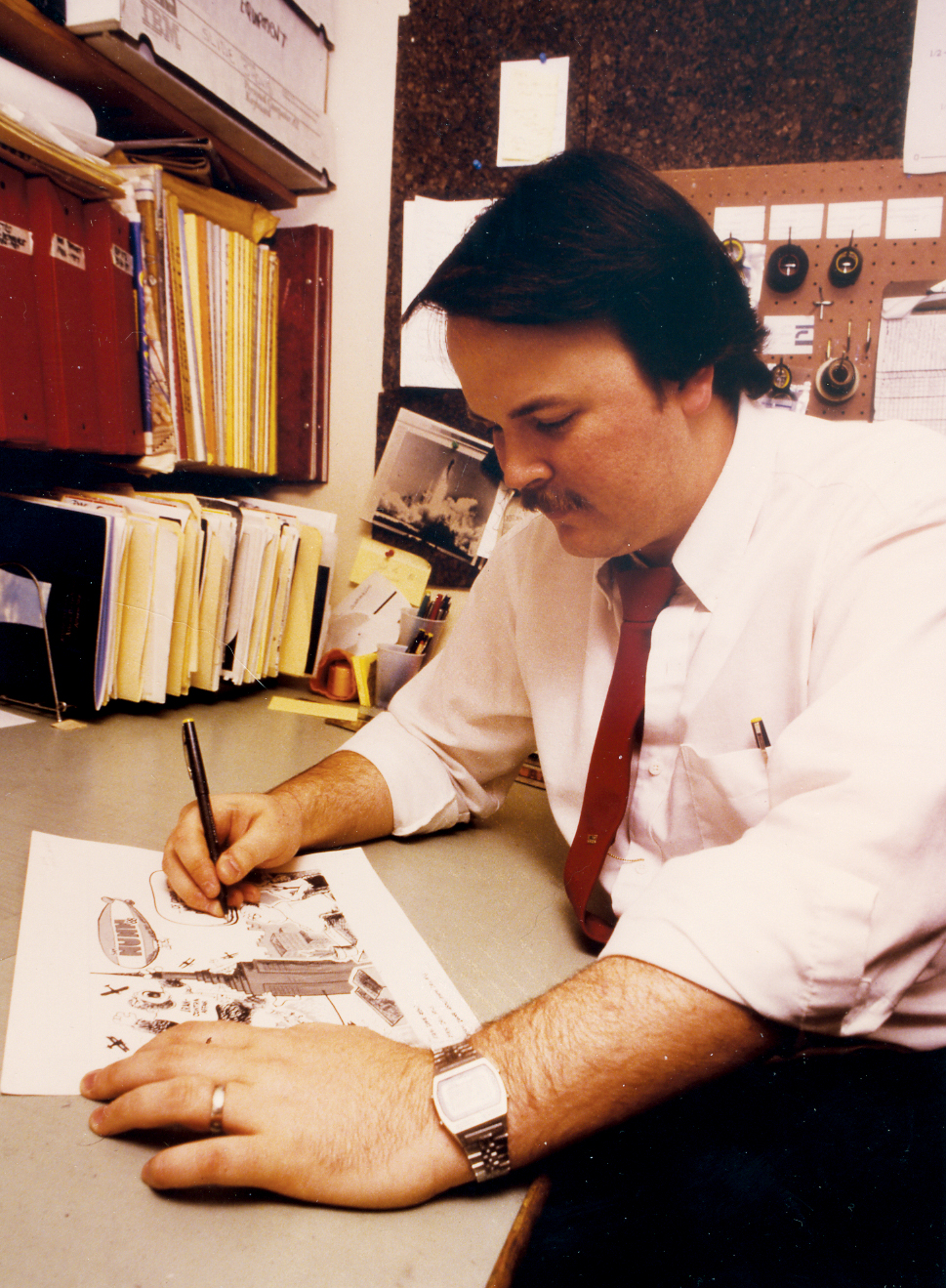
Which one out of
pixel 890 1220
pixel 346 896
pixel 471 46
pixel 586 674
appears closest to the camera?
pixel 890 1220

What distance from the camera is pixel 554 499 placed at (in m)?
0.66

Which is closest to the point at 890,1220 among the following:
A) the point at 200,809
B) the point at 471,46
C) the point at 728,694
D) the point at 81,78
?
the point at 728,694

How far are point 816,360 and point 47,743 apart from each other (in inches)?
43.0

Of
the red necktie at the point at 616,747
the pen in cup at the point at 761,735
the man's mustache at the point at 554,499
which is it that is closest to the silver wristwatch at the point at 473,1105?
the red necktie at the point at 616,747

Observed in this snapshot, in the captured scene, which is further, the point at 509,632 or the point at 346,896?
the point at 509,632

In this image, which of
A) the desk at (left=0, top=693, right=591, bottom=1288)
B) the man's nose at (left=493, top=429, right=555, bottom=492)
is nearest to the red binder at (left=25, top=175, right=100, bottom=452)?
the desk at (left=0, top=693, right=591, bottom=1288)

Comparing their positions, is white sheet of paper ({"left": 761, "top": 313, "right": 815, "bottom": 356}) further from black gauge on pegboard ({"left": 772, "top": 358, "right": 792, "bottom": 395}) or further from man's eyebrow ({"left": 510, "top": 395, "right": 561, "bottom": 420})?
Result: man's eyebrow ({"left": 510, "top": 395, "right": 561, "bottom": 420})

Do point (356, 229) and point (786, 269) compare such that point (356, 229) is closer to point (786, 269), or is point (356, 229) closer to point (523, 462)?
point (786, 269)

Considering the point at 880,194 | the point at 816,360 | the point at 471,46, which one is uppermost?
the point at 471,46

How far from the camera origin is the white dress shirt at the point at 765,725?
411 millimetres

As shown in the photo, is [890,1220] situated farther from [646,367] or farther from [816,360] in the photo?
[816,360]

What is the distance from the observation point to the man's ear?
67cm

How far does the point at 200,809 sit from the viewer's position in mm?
588

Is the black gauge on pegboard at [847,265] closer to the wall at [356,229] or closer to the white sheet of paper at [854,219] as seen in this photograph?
the white sheet of paper at [854,219]
